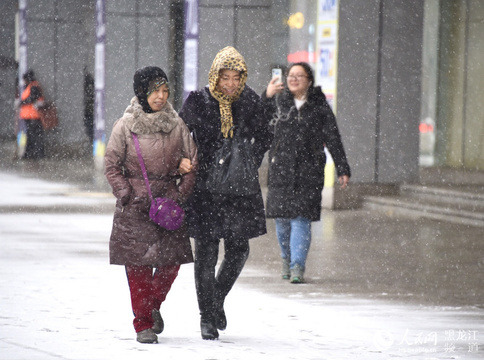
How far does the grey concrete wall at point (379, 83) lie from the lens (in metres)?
15.0

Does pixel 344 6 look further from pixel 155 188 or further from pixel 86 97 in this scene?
pixel 86 97

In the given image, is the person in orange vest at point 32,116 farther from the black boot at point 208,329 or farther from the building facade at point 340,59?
the black boot at point 208,329

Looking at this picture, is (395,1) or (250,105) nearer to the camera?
(250,105)

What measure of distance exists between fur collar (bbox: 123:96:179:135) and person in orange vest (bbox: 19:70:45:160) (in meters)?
19.1

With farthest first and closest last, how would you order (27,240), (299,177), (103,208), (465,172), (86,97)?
(86,97)
(465,172)
(103,208)
(27,240)
(299,177)

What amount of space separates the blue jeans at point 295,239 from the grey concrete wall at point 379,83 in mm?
6456

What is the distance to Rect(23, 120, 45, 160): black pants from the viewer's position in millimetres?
24906

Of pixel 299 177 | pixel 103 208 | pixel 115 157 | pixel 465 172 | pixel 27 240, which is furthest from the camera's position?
pixel 465 172

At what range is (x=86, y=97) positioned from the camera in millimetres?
30797

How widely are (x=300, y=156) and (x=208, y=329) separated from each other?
2648 mm

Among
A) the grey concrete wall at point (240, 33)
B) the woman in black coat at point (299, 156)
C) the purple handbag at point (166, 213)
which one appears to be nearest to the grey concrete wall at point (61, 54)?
the grey concrete wall at point (240, 33)

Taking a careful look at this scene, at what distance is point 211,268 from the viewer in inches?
250

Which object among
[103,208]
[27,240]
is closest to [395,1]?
[103,208]

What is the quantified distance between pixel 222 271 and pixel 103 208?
8.06 m
